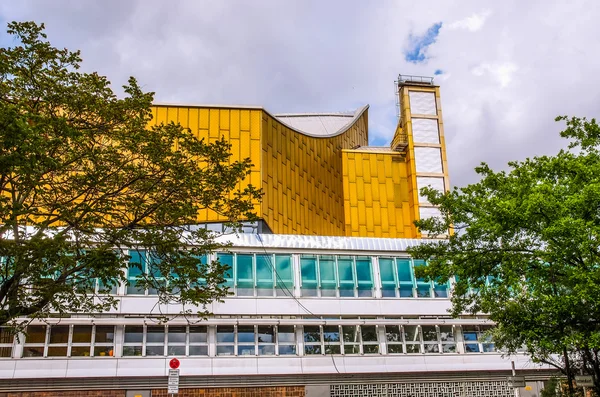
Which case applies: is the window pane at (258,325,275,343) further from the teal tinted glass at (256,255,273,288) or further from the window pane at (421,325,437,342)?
the window pane at (421,325,437,342)

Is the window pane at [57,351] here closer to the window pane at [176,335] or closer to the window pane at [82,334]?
the window pane at [82,334]

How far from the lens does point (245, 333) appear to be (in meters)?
24.9

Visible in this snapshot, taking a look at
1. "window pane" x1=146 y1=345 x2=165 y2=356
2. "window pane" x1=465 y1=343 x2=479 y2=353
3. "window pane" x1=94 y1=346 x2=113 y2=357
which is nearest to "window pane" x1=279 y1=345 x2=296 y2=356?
"window pane" x1=146 y1=345 x2=165 y2=356

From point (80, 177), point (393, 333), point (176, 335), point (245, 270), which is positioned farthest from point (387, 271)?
point (80, 177)

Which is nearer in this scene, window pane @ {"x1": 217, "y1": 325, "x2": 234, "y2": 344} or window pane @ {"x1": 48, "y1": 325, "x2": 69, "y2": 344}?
window pane @ {"x1": 48, "y1": 325, "x2": 69, "y2": 344}

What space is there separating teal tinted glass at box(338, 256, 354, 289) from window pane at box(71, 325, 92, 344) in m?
10.6

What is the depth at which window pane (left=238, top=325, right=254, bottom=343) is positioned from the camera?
24.8 metres

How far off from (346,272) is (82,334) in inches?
442

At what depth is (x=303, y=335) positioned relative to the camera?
83.5ft

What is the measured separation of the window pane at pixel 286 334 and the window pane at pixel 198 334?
308cm

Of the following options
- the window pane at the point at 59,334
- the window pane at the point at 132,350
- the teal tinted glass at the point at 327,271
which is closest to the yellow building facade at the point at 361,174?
the teal tinted glass at the point at 327,271

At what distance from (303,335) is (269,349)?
1.56 m

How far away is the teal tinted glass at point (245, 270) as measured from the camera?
83.1 feet

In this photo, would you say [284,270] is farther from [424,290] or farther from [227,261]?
A: [424,290]
